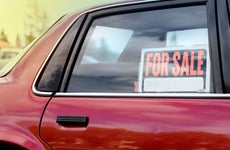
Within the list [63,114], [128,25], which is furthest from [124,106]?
[128,25]

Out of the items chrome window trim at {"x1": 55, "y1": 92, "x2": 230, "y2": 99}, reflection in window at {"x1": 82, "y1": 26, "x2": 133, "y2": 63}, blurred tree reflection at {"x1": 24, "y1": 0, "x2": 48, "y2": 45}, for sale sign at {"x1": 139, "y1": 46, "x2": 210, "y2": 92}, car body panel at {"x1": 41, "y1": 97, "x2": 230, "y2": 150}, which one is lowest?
car body panel at {"x1": 41, "y1": 97, "x2": 230, "y2": 150}

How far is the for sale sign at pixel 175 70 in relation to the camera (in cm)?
236

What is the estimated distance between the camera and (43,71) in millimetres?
2822

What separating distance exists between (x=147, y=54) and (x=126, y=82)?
174 mm

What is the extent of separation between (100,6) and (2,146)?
3.10 ft

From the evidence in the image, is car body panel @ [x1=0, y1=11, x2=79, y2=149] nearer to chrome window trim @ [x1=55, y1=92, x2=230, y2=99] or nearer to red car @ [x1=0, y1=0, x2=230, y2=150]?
red car @ [x1=0, y1=0, x2=230, y2=150]

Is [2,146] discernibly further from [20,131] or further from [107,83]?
[107,83]

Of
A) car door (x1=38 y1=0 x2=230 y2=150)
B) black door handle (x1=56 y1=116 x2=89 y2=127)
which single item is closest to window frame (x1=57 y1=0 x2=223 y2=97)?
car door (x1=38 y1=0 x2=230 y2=150)

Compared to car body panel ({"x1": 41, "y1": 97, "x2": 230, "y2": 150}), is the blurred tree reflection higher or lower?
higher

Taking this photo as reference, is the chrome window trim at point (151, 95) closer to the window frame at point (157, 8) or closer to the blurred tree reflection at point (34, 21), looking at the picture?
the window frame at point (157, 8)

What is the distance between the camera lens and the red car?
7.45 feet

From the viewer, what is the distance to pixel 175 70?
95.9 inches

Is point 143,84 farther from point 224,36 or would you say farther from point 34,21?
point 34,21

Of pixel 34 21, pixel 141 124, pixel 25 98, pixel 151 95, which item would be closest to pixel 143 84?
pixel 151 95
